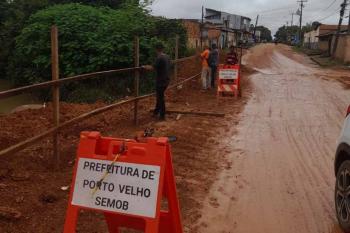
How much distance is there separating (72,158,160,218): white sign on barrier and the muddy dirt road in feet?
5.89

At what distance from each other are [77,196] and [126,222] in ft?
1.63

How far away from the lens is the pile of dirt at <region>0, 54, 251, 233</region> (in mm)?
4867

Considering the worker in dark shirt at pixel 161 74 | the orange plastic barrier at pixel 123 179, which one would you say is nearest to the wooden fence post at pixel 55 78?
the orange plastic barrier at pixel 123 179

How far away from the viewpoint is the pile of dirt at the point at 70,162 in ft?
16.0

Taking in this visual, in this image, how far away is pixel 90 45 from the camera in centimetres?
1819

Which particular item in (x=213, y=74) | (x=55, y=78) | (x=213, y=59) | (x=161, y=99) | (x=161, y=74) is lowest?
(x=213, y=74)


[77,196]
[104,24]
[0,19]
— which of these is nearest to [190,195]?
[77,196]

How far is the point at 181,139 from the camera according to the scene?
877 cm

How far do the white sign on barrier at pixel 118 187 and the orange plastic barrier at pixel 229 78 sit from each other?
1220cm

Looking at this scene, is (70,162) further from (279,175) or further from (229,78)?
(229,78)

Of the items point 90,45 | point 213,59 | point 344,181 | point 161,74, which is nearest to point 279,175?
point 344,181

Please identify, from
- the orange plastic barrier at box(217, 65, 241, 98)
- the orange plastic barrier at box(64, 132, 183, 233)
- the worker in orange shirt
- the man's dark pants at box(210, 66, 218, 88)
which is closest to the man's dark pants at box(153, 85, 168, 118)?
the orange plastic barrier at box(217, 65, 241, 98)

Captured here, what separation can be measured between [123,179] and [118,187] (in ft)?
0.22

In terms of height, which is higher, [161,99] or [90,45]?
[90,45]
